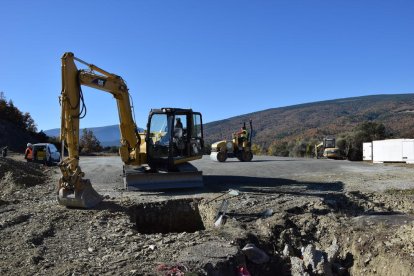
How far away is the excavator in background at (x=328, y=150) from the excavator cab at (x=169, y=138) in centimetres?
2235

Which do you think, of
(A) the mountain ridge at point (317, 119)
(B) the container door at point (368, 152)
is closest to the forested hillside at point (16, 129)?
(A) the mountain ridge at point (317, 119)

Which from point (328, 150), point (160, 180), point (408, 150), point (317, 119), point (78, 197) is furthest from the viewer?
point (317, 119)

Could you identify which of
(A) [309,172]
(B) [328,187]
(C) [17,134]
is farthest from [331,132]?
(B) [328,187]

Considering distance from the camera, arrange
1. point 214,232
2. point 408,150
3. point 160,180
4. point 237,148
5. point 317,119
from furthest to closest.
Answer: point 317,119 → point 408,150 → point 237,148 → point 160,180 → point 214,232

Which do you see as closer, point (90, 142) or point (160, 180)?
point (160, 180)

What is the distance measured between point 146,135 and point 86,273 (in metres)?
8.38

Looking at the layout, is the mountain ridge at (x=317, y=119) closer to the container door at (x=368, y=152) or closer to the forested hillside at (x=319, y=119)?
the forested hillside at (x=319, y=119)

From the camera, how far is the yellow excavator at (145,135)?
1062 cm

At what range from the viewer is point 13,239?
7.42 meters

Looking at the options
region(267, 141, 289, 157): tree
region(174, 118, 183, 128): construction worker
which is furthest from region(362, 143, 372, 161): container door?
region(174, 118, 183, 128): construction worker

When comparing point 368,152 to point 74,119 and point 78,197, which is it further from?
point 78,197

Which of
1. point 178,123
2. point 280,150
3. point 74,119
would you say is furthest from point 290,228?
point 280,150

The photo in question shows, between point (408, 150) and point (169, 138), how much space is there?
16828mm

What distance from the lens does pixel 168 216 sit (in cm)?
1045
